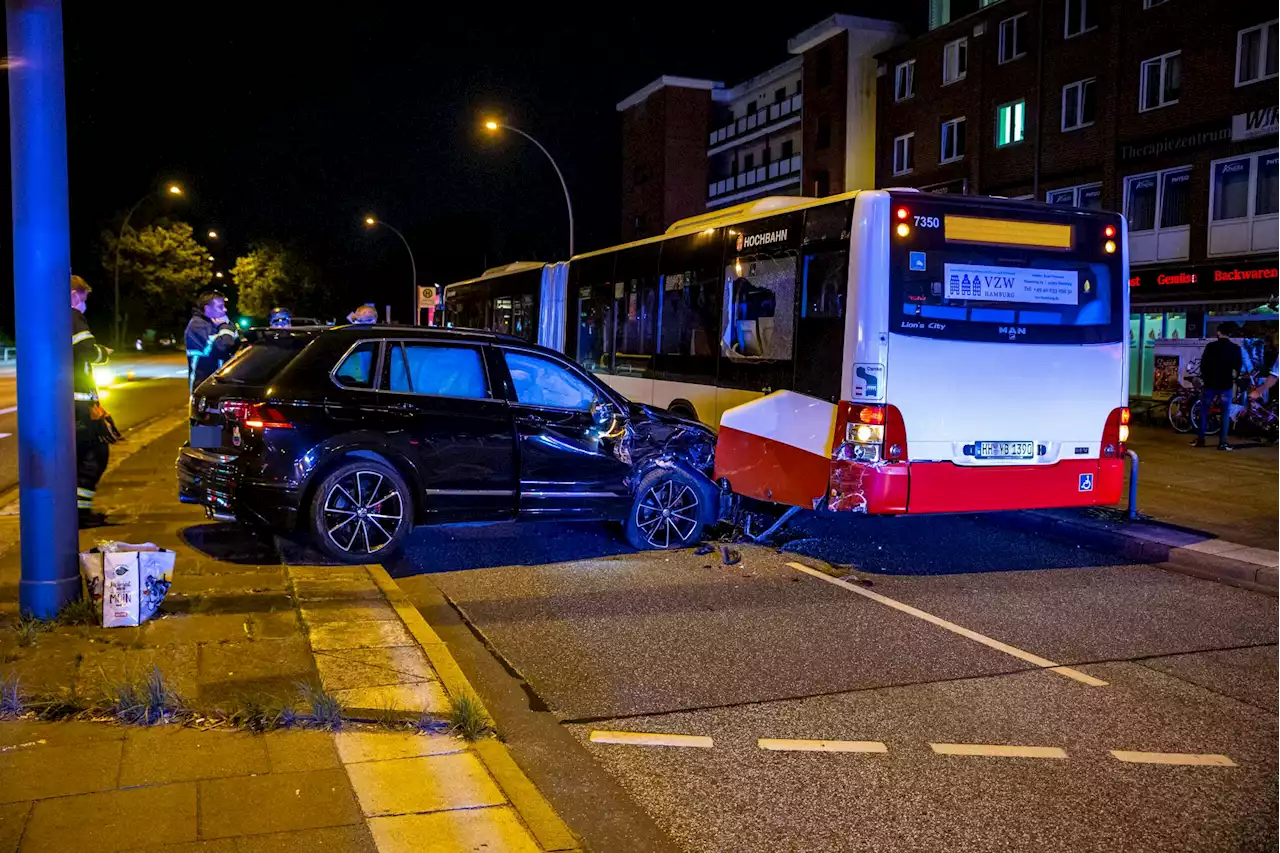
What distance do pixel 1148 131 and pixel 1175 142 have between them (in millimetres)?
947

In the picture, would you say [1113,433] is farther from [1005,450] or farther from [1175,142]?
[1175,142]

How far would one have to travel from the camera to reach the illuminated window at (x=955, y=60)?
32969mm

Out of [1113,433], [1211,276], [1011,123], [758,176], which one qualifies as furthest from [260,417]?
[758,176]

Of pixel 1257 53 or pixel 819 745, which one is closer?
pixel 819 745

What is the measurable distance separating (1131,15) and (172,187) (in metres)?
32.7

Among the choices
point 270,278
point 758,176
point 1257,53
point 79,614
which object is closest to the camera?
point 79,614

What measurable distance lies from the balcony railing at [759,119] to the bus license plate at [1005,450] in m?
36.0

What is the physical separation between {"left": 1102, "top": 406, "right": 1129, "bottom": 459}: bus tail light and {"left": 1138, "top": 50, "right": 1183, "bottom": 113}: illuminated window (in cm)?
1993

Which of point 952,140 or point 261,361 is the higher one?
point 952,140

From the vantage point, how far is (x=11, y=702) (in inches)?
176

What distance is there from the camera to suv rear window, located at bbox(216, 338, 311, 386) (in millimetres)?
7844

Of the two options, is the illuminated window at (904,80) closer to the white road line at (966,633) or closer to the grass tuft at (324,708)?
the white road line at (966,633)

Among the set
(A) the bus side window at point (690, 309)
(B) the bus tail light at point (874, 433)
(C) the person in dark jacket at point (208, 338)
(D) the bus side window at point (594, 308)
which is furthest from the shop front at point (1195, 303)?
(C) the person in dark jacket at point (208, 338)

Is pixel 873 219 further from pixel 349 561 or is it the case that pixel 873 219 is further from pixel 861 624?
pixel 349 561
